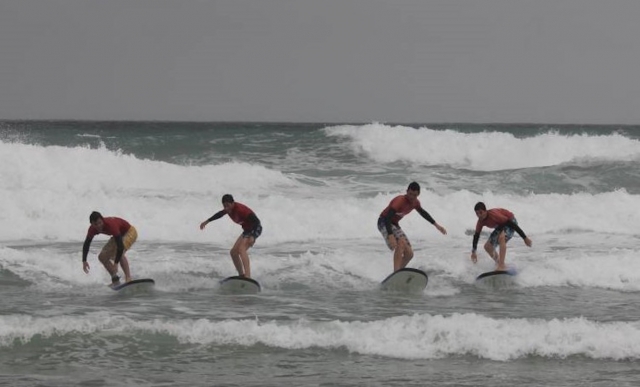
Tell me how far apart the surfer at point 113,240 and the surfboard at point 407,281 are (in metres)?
4.10

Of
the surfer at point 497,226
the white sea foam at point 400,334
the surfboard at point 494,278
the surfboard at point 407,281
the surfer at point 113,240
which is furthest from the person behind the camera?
the surfboard at point 494,278

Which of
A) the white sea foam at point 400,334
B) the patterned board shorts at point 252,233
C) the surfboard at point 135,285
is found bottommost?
the white sea foam at point 400,334

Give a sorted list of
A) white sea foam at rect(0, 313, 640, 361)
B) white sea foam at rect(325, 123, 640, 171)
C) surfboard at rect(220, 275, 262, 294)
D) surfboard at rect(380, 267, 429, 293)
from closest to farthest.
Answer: white sea foam at rect(0, 313, 640, 361) → surfboard at rect(220, 275, 262, 294) → surfboard at rect(380, 267, 429, 293) → white sea foam at rect(325, 123, 640, 171)

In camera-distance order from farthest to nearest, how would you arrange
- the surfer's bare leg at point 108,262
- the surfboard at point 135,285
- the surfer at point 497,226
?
the surfer at point 497,226 < the surfer's bare leg at point 108,262 < the surfboard at point 135,285

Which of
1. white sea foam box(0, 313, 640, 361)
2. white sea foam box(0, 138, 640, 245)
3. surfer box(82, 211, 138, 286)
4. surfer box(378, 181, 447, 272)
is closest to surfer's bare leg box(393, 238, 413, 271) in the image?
surfer box(378, 181, 447, 272)

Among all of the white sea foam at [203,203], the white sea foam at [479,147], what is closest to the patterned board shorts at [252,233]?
the white sea foam at [203,203]

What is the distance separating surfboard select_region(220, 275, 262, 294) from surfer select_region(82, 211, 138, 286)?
150cm

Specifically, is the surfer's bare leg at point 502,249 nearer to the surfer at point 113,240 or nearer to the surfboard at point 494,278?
the surfboard at point 494,278

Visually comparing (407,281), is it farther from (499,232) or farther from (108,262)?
(108,262)

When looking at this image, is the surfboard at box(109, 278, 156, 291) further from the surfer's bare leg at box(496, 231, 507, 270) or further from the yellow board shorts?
the surfer's bare leg at box(496, 231, 507, 270)

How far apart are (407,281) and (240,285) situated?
2.63m

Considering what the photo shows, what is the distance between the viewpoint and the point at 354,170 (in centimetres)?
3184

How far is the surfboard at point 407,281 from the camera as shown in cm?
1427

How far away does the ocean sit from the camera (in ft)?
32.9
